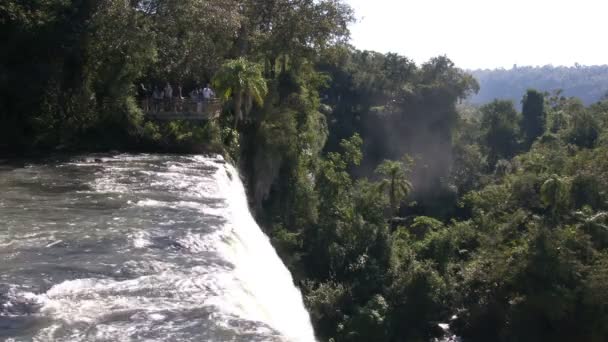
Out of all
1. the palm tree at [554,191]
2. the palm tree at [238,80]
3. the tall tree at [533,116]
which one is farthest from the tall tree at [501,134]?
the palm tree at [238,80]

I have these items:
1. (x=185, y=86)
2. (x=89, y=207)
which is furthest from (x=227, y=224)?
(x=185, y=86)

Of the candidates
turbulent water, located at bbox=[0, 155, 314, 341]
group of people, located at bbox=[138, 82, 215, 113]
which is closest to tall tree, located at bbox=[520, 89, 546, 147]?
group of people, located at bbox=[138, 82, 215, 113]

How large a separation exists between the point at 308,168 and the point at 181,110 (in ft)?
47.6

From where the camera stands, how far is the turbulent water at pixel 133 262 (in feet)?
22.7

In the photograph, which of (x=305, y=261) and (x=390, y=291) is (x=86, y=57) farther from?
(x=390, y=291)

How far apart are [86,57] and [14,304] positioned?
14630 millimetres

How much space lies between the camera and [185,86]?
87.4 feet

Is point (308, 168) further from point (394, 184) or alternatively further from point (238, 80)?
point (238, 80)

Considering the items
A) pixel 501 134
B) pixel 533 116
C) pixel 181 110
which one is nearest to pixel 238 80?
pixel 181 110

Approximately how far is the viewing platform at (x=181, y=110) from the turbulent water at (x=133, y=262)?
5.72m

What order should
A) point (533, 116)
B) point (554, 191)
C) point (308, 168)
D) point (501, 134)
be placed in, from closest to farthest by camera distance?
point (554, 191) → point (308, 168) → point (501, 134) → point (533, 116)

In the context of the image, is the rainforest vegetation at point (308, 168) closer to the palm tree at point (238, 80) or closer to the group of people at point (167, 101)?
the palm tree at point (238, 80)

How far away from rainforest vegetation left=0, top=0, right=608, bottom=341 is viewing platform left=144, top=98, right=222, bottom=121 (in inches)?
18.0

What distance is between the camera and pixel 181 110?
21.8m
